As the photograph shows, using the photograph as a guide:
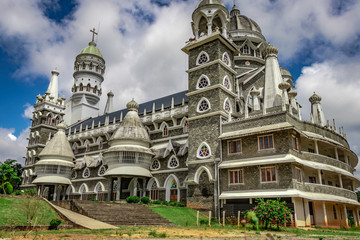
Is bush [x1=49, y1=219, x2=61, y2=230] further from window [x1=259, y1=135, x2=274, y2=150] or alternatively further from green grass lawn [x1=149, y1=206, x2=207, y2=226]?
window [x1=259, y1=135, x2=274, y2=150]

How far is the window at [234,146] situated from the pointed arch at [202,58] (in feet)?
33.9

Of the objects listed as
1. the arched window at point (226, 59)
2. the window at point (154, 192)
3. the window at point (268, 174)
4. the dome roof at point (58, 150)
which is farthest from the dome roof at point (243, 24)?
the dome roof at point (58, 150)

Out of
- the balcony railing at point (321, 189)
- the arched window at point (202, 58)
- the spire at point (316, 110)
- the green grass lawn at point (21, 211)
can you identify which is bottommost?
the green grass lawn at point (21, 211)

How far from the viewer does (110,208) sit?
987 inches

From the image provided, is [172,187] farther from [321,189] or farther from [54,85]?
[54,85]

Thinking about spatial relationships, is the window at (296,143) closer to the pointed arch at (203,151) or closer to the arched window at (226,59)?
the pointed arch at (203,151)

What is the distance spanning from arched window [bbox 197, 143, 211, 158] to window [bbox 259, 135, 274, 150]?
5505mm

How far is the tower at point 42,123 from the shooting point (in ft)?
184

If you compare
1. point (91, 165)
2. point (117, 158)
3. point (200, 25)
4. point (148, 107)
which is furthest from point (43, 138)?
point (200, 25)

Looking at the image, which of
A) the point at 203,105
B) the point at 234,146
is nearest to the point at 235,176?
the point at 234,146

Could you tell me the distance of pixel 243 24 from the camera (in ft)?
167

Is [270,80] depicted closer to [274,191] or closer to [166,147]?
[274,191]

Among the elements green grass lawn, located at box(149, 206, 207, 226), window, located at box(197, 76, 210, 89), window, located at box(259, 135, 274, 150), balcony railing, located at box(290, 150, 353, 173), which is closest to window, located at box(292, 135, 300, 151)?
balcony railing, located at box(290, 150, 353, 173)

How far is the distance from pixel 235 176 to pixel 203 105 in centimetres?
875
